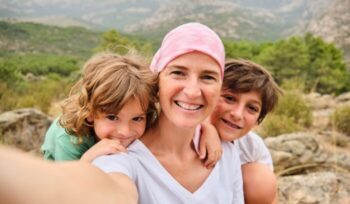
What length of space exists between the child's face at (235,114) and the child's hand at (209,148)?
0.47ft

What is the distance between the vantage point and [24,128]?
525 cm

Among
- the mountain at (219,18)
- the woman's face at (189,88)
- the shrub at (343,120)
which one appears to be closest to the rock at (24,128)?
the woman's face at (189,88)

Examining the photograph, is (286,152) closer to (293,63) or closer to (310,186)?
(310,186)

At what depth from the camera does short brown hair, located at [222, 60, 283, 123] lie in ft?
6.74

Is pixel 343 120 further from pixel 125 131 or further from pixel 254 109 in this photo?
pixel 125 131

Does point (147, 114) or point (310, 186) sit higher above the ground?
point (147, 114)

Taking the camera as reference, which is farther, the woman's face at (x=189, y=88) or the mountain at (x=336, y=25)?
the mountain at (x=336, y=25)

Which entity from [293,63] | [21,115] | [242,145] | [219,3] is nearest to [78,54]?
[293,63]

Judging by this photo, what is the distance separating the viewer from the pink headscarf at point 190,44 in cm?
158

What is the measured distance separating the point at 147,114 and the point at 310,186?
1.84 meters

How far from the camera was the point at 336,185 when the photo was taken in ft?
10.4

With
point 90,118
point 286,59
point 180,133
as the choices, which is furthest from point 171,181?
point 286,59

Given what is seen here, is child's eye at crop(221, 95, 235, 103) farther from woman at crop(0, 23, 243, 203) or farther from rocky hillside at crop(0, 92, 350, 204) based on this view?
rocky hillside at crop(0, 92, 350, 204)

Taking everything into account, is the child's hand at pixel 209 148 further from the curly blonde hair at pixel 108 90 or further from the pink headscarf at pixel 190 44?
the pink headscarf at pixel 190 44
